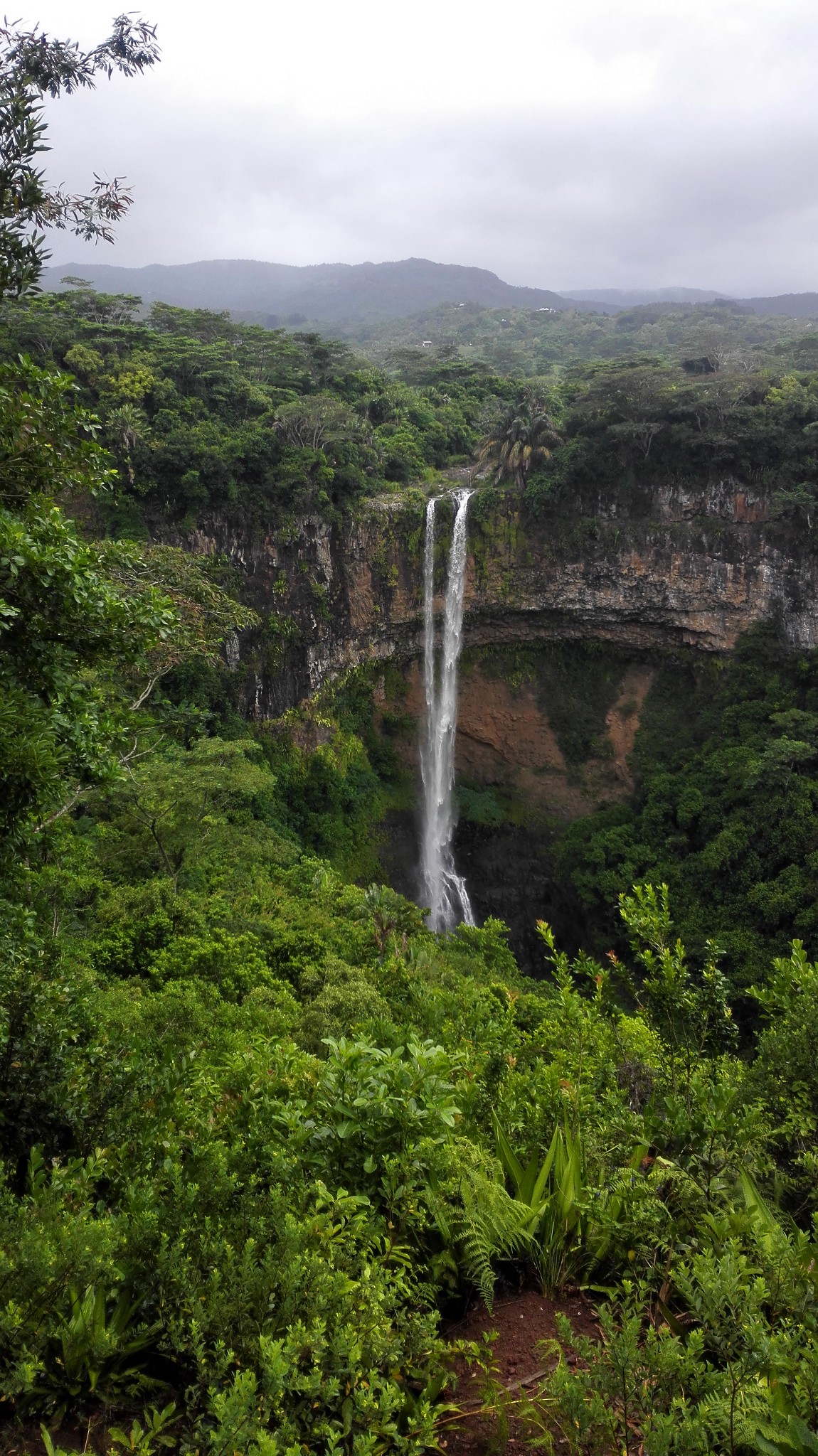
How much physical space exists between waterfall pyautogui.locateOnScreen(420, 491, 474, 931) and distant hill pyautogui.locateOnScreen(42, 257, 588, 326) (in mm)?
80191

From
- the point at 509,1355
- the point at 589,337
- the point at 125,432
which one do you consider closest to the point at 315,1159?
the point at 509,1355

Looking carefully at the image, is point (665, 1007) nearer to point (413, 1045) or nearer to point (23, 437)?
point (413, 1045)

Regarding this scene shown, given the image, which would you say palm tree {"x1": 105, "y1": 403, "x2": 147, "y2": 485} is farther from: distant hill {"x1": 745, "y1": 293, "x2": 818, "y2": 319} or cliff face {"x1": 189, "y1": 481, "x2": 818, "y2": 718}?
distant hill {"x1": 745, "y1": 293, "x2": 818, "y2": 319}

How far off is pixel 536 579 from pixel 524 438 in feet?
13.0

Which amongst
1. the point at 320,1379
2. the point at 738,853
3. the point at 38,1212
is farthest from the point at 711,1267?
the point at 738,853

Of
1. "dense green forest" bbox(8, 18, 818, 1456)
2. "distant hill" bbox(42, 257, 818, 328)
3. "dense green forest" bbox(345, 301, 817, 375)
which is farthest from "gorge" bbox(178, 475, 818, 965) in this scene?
"distant hill" bbox(42, 257, 818, 328)

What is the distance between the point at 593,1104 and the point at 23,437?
4.03 m

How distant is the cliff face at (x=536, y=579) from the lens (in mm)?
19250

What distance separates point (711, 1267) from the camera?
199 cm

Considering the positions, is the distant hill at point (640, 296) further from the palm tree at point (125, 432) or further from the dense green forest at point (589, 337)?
the palm tree at point (125, 432)

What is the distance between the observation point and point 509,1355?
2324 mm

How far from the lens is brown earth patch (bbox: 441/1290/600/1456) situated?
201 centimetres

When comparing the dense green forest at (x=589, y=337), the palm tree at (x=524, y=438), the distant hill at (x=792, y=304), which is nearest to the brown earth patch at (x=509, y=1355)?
the palm tree at (x=524, y=438)

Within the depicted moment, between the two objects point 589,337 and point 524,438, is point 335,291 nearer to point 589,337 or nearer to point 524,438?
point 589,337
